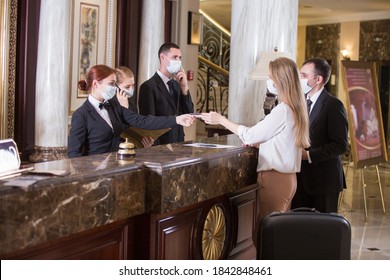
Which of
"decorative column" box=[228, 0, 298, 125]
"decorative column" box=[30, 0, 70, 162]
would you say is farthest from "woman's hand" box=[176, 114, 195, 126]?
"decorative column" box=[30, 0, 70, 162]

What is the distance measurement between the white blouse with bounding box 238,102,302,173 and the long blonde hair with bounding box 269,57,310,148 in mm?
36

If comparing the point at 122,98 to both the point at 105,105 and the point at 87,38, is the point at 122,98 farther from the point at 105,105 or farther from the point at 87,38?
the point at 87,38

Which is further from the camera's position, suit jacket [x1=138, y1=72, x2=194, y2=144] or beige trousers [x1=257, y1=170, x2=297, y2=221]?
suit jacket [x1=138, y1=72, x2=194, y2=144]

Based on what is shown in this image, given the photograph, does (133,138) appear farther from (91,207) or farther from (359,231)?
(359,231)

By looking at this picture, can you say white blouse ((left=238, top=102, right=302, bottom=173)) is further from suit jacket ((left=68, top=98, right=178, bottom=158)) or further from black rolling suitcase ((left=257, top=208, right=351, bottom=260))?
black rolling suitcase ((left=257, top=208, right=351, bottom=260))

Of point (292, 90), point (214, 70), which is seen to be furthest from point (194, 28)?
point (292, 90)

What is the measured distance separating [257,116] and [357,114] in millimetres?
2244

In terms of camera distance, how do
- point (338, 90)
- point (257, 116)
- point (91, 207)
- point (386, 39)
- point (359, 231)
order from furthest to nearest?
point (338, 90) → point (386, 39) → point (359, 231) → point (257, 116) → point (91, 207)

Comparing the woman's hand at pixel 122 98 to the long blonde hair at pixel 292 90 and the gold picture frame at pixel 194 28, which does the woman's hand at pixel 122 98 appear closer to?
the long blonde hair at pixel 292 90

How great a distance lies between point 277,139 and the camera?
4246 mm

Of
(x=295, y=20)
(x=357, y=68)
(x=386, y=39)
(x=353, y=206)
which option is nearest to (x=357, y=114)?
(x=357, y=68)

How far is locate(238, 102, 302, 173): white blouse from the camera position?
13.7 ft

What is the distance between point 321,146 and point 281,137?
2.21 ft

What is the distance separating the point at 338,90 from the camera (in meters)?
18.4
